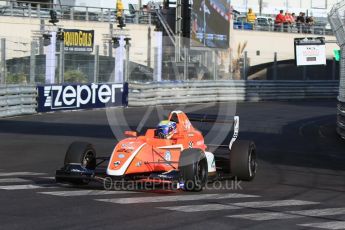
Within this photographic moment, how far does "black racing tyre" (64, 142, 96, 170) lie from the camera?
32.9ft

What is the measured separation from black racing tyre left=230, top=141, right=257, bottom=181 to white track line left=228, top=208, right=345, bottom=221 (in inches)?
91.8

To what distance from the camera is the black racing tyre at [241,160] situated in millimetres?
10609

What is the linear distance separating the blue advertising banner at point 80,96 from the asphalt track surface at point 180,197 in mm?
6167

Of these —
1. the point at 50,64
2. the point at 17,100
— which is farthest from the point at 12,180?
the point at 50,64

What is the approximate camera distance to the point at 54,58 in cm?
2527

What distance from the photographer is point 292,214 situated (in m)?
8.05

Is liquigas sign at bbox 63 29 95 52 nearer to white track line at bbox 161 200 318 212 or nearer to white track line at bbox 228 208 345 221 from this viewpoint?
white track line at bbox 161 200 318 212

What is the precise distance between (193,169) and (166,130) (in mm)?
1174

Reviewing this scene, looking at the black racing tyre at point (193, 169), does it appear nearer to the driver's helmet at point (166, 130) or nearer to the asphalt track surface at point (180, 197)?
the asphalt track surface at point (180, 197)

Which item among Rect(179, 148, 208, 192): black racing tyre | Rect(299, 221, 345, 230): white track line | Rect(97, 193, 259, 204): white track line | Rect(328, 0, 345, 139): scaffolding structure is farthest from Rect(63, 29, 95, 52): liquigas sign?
Rect(299, 221, 345, 230): white track line

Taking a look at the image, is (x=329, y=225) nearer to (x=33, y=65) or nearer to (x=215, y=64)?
(x=33, y=65)

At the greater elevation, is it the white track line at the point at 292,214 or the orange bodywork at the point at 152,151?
the orange bodywork at the point at 152,151

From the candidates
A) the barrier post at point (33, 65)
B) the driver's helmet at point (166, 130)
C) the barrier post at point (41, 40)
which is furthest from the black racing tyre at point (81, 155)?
the barrier post at point (41, 40)

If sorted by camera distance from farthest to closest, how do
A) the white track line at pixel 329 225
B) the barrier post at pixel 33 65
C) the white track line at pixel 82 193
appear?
the barrier post at pixel 33 65 → the white track line at pixel 82 193 → the white track line at pixel 329 225
